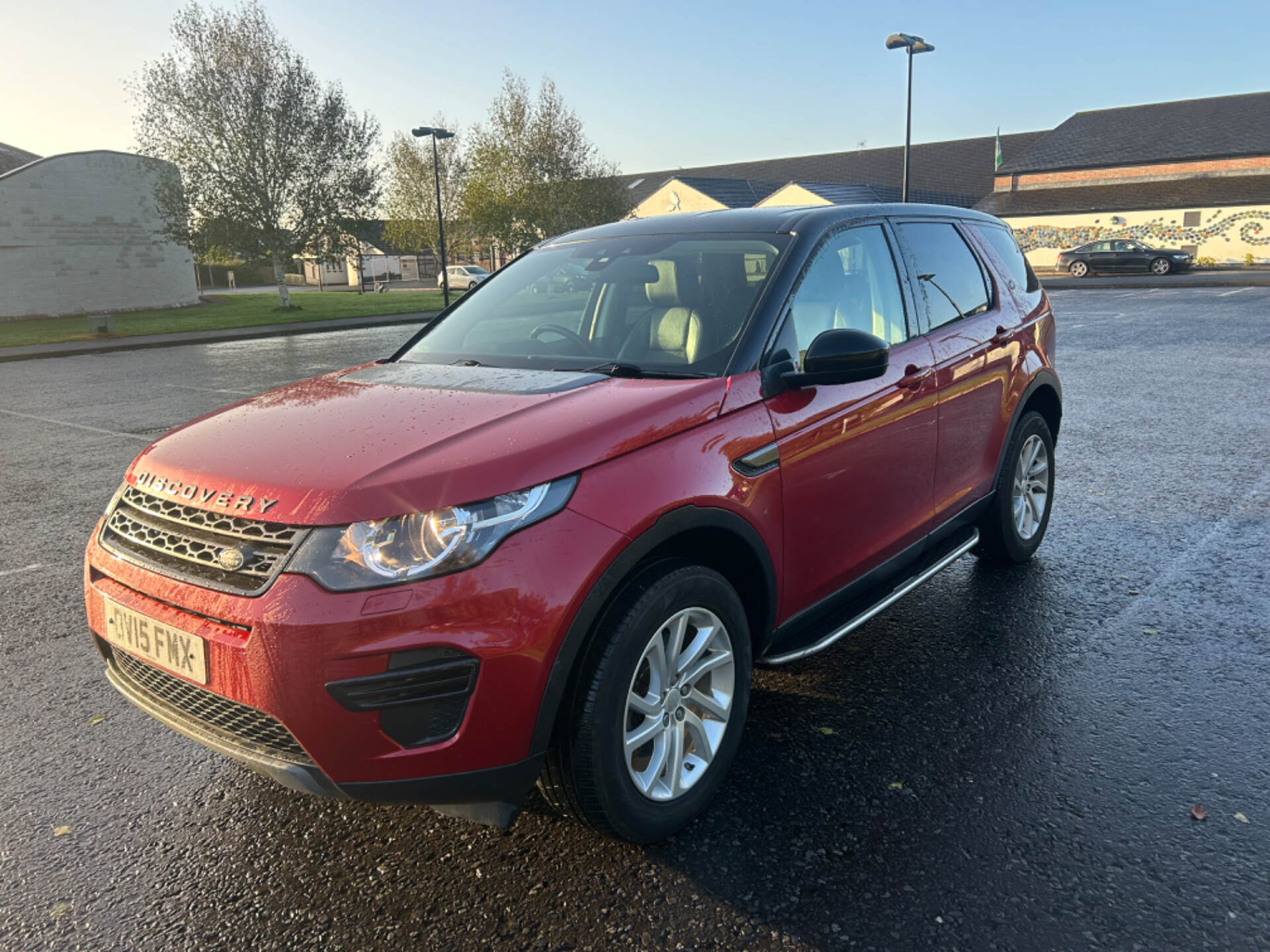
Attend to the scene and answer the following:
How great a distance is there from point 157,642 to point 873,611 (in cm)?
233

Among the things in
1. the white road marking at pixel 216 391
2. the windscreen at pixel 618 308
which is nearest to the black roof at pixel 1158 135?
the white road marking at pixel 216 391

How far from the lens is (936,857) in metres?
2.59

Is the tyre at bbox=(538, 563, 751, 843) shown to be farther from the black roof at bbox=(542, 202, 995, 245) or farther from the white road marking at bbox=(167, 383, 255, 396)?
the white road marking at bbox=(167, 383, 255, 396)

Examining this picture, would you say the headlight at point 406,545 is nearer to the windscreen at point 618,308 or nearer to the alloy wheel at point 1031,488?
the windscreen at point 618,308

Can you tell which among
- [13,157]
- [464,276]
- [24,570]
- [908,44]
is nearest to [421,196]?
[464,276]

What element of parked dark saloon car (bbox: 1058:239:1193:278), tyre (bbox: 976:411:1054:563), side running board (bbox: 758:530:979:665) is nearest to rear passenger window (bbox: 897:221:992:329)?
tyre (bbox: 976:411:1054:563)

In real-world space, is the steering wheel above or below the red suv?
above

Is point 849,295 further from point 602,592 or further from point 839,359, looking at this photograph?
point 602,592

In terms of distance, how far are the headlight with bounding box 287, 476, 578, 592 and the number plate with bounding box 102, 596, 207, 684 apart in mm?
386

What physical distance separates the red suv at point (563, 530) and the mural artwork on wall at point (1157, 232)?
45355 mm

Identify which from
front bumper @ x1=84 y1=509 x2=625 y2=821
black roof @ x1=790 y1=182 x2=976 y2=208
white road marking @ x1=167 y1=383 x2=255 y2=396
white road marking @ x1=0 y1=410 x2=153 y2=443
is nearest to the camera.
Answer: front bumper @ x1=84 y1=509 x2=625 y2=821

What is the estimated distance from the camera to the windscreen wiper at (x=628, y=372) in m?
2.96

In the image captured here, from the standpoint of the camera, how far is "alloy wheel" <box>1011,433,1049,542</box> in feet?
15.8

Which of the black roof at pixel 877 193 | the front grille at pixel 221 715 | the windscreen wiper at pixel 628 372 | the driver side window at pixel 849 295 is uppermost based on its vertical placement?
the black roof at pixel 877 193
